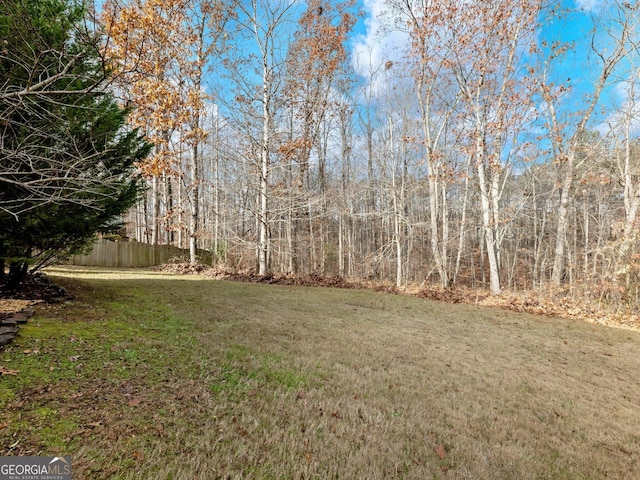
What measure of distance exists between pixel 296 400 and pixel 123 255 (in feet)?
50.7

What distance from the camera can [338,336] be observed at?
4.99 meters

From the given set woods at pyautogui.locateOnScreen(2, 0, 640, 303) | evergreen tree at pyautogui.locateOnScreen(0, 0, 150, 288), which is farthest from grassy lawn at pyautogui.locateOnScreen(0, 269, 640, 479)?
woods at pyautogui.locateOnScreen(2, 0, 640, 303)

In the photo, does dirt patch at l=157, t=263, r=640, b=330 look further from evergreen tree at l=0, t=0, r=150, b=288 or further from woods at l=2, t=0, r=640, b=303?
evergreen tree at l=0, t=0, r=150, b=288

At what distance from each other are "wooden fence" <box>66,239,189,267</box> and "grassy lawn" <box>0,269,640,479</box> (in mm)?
10757

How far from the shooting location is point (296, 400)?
274cm

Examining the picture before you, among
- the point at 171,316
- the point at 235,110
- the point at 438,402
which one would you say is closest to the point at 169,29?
the point at 235,110

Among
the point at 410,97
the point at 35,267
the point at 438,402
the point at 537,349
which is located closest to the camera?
the point at 438,402

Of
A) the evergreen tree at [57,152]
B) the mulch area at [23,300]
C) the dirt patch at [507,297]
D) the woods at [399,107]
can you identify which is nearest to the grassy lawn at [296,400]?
the mulch area at [23,300]

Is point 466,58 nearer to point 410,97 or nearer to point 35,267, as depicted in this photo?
point 410,97

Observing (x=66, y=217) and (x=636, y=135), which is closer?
(x=66, y=217)

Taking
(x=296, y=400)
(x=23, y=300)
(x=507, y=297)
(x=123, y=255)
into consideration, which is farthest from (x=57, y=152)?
(x=123, y=255)

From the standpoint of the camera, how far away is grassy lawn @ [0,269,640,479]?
73.6 inches

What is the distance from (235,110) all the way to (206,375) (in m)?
10.8


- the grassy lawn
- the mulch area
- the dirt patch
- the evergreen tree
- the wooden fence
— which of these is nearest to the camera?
the grassy lawn
